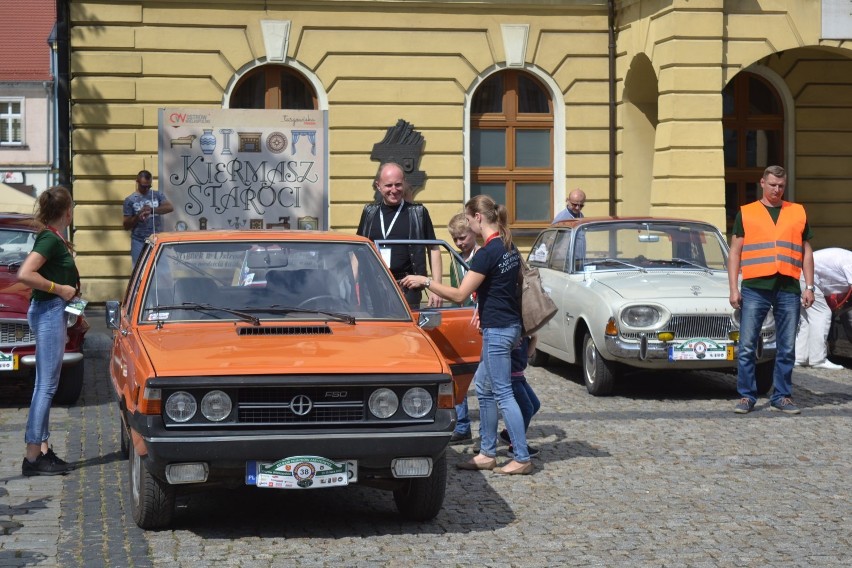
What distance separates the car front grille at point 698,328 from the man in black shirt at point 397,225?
8.48 ft

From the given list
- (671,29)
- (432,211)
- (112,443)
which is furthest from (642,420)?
(432,211)

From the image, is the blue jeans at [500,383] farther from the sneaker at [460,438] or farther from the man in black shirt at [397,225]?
the man in black shirt at [397,225]

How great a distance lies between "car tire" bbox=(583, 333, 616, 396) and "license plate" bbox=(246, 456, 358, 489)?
5.75m

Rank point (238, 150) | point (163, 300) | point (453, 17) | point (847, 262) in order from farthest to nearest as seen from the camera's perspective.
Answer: point (453, 17) < point (238, 150) < point (847, 262) < point (163, 300)

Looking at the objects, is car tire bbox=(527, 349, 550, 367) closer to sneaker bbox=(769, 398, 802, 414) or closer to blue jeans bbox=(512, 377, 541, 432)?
sneaker bbox=(769, 398, 802, 414)

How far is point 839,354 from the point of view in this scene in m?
15.5

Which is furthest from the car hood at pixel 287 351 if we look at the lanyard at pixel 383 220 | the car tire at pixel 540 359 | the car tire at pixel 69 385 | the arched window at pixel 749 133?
the arched window at pixel 749 133

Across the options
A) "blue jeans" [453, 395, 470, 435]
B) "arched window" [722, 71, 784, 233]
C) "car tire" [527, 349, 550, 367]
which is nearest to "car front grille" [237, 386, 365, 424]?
"blue jeans" [453, 395, 470, 435]

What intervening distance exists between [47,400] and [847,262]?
859 centimetres

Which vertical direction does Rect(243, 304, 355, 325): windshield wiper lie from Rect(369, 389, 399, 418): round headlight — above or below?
above

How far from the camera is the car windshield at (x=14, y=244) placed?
12.5 metres

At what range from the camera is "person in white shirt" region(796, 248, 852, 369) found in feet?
46.3

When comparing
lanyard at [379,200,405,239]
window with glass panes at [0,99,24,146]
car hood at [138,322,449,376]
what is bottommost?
car hood at [138,322,449,376]

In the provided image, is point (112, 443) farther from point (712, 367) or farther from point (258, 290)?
point (712, 367)
